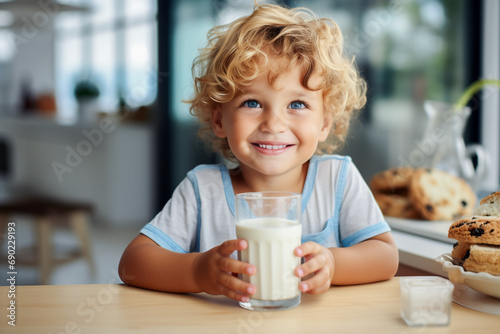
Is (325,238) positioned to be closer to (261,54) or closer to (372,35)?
(261,54)

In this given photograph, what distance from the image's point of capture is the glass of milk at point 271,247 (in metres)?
0.75

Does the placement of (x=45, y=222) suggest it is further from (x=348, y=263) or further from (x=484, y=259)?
(x=484, y=259)

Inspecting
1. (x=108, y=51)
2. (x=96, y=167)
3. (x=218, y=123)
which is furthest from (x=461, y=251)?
(x=108, y=51)

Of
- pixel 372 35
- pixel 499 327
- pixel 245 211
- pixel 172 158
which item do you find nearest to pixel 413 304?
pixel 499 327

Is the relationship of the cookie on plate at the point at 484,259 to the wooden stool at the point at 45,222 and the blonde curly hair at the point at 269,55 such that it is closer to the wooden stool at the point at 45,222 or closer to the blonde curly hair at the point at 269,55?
the blonde curly hair at the point at 269,55

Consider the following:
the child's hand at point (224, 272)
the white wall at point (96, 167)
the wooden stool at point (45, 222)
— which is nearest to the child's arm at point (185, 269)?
the child's hand at point (224, 272)

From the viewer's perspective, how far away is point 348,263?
0.87m

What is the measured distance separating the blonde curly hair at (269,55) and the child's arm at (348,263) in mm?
297

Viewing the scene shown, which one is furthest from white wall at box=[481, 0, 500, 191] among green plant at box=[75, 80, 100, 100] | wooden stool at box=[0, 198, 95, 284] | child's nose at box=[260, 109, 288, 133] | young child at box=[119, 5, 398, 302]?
green plant at box=[75, 80, 100, 100]

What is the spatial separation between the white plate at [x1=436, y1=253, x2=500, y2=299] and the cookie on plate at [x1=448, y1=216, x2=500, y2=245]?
5cm

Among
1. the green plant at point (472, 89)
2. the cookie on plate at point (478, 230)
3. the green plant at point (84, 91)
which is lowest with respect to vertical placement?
the cookie on plate at point (478, 230)

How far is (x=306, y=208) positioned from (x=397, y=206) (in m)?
0.50

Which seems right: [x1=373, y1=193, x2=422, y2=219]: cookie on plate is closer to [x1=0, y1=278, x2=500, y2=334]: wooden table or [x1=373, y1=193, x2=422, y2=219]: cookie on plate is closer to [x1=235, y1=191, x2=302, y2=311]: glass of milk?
[x1=0, y1=278, x2=500, y2=334]: wooden table

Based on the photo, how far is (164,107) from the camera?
13.0 feet
